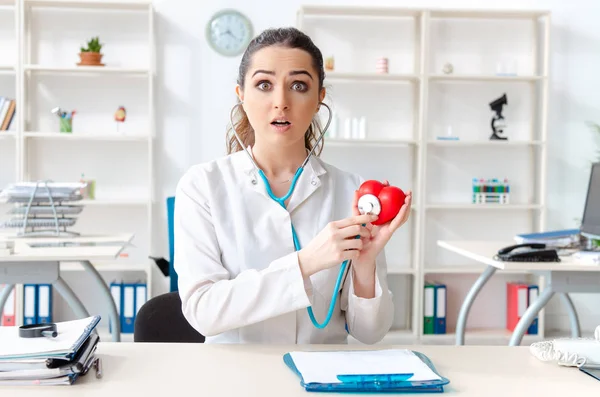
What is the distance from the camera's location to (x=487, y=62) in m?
4.67

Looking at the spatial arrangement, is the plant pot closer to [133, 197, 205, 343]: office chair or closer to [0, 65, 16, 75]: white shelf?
[0, 65, 16, 75]: white shelf

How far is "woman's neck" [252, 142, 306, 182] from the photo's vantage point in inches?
63.7

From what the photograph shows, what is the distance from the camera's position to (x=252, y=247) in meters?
1.54

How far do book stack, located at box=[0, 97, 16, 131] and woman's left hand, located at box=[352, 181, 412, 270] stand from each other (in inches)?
136

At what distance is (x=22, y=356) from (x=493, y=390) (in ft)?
2.47

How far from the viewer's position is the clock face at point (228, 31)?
4484 millimetres

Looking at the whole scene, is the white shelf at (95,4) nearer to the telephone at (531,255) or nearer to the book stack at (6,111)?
the book stack at (6,111)

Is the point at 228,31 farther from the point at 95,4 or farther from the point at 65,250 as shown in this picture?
the point at 65,250

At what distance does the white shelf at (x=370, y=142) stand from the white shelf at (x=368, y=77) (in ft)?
1.33

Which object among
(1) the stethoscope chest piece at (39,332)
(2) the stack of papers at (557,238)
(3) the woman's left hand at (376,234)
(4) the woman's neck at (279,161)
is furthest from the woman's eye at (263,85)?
(2) the stack of papers at (557,238)

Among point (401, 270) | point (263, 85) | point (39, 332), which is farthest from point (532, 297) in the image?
point (39, 332)

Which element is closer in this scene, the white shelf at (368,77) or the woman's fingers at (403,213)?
the woman's fingers at (403,213)

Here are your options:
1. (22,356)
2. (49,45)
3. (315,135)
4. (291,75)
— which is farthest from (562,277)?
(49,45)

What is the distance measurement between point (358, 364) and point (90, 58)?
11.7ft
